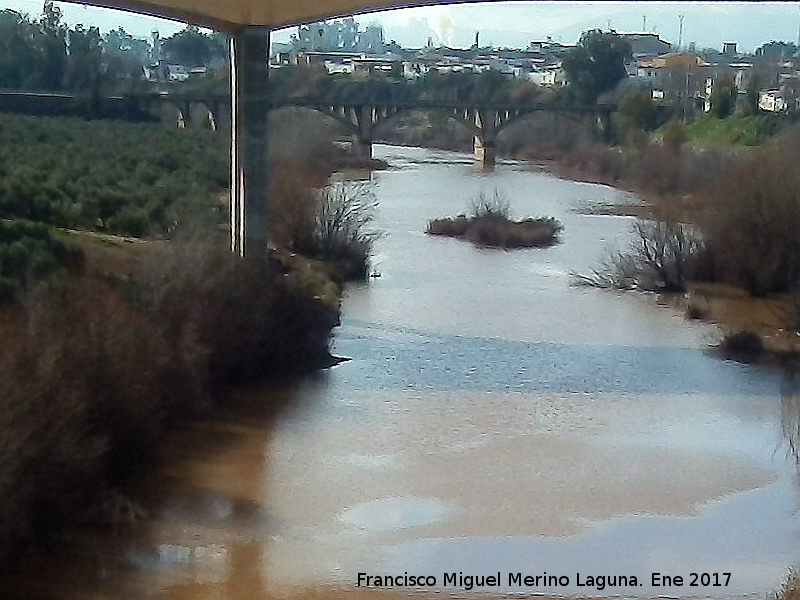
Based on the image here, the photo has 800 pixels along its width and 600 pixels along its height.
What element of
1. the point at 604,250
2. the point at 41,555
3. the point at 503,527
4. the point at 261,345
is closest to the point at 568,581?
the point at 503,527

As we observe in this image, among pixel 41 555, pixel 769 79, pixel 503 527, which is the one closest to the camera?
pixel 41 555

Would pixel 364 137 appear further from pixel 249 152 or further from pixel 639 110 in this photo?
pixel 639 110

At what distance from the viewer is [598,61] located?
5523 millimetres

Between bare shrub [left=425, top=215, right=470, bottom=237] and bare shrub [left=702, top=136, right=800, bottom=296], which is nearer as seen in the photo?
bare shrub [left=425, top=215, right=470, bottom=237]

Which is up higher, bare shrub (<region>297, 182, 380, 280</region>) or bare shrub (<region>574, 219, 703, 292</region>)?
bare shrub (<region>297, 182, 380, 280</region>)

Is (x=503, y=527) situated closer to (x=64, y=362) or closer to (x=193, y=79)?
(x=64, y=362)

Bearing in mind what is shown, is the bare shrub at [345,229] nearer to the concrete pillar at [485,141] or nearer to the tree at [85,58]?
the concrete pillar at [485,141]

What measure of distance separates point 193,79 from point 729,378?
2731mm

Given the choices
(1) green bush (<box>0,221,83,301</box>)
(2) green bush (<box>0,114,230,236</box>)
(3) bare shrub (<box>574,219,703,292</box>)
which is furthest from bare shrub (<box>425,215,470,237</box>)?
(1) green bush (<box>0,221,83,301</box>)

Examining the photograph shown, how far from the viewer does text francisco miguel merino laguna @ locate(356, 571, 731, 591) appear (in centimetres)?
297

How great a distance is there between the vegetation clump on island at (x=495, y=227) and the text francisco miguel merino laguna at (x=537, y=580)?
2.51 meters

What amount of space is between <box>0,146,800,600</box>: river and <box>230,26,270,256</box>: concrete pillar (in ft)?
1.65

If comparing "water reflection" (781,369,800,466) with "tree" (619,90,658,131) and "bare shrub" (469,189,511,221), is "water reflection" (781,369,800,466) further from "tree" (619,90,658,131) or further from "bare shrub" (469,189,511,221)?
"bare shrub" (469,189,511,221)

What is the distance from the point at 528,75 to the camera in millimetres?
5289
